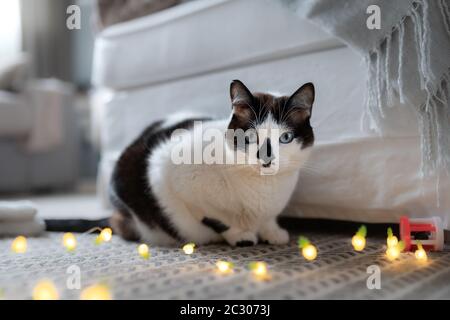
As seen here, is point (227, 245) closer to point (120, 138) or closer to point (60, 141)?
point (120, 138)

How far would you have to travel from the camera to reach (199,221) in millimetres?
1154

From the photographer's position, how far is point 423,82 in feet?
3.24

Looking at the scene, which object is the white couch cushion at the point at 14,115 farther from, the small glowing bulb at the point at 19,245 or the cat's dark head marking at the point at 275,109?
the cat's dark head marking at the point at 275,109

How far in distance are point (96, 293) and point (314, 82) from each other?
75 centimetres

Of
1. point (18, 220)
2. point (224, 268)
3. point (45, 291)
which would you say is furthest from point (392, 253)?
point (18, 220)

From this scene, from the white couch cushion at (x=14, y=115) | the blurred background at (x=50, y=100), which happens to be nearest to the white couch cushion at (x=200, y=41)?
the blurred background at (x=50, y=100)

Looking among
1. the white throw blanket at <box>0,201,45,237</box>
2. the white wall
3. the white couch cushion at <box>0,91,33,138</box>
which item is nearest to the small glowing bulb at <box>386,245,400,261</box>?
the white throw blanket at <box>0,201,45,237</box>

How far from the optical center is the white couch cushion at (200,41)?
3.96 feet

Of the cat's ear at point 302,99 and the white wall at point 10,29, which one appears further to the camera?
the white wall at point 10,29

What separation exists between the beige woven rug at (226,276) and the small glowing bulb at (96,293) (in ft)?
0.05

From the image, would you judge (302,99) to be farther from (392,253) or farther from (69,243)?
(69,243)

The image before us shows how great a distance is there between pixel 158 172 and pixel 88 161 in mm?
2861
